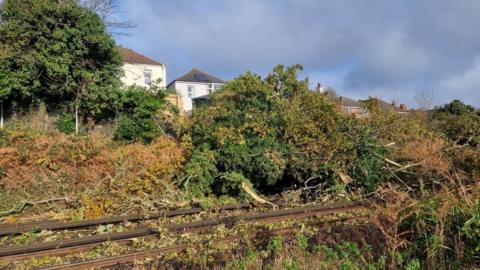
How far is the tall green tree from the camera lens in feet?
67.9

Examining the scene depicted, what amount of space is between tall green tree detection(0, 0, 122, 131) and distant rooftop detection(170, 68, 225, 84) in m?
30.3

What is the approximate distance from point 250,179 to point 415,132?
25.1ft

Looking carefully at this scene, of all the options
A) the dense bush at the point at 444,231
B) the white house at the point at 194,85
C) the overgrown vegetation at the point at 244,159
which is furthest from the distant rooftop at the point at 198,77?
the dense bush at the point at 444,231

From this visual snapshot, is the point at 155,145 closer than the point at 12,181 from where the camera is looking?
No

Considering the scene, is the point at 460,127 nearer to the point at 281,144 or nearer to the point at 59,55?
the point at 281,144

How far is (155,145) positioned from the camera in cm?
1650

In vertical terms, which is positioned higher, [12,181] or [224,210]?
[12,181]

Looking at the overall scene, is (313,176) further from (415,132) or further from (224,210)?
(415,132)

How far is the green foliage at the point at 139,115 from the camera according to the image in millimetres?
22172

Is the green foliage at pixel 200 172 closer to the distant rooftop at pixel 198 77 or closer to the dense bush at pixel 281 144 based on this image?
the dense bush at pixel 281 144

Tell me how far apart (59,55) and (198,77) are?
1337 inches

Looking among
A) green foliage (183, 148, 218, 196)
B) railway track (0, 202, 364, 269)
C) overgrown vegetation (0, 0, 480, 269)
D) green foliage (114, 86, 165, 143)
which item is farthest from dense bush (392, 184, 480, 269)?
green foliage (114, 86, 165, 143)

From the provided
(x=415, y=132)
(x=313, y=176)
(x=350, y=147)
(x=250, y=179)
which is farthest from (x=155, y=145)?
(x=415, y=132)

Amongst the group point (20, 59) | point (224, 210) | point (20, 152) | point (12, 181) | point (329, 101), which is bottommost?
point (224, 210)
